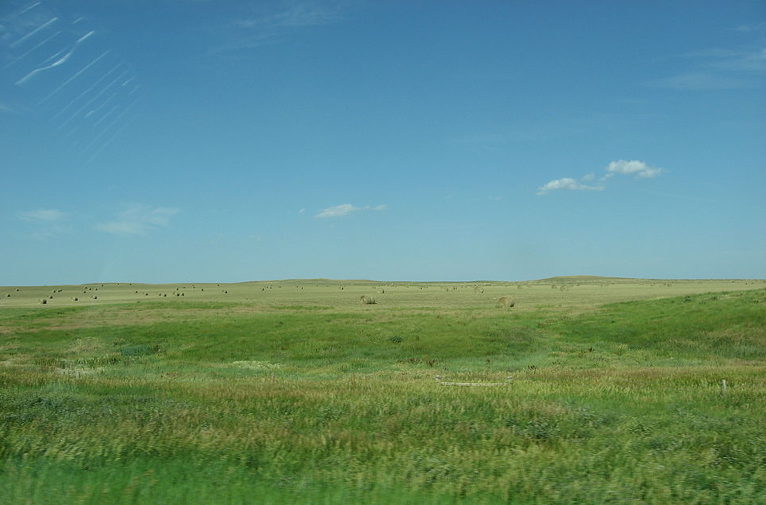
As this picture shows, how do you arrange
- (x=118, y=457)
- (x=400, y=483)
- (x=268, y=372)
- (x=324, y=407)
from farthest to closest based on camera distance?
(x=268, y=372)
(x=324, y=407)
(x=118, y=457)
(x=400, y=483)

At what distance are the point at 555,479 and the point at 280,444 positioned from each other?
4402 millimetres

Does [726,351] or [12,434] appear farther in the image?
[726,351]

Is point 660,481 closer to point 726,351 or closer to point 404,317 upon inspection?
point 726,351

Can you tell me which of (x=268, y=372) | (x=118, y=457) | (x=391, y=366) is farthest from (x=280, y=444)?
(x=391, y=366)

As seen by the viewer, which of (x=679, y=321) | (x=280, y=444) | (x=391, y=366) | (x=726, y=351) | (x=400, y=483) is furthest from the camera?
(x=679, y=321)

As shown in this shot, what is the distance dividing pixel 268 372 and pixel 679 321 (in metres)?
26.6

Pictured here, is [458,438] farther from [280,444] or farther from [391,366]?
[391,366]

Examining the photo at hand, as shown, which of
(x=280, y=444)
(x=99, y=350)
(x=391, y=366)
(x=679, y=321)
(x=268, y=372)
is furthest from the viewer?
(x=679, y=321)

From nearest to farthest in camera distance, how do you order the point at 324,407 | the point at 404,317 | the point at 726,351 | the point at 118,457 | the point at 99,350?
1. the point at 118,457
2. the point at 324,407
3. the point at 726,351
4. the point at 99,350
5. the point at 404,317

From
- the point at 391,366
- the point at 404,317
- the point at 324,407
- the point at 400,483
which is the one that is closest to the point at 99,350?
the point at 391,366

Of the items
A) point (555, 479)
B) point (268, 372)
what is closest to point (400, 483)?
point (555, 479)

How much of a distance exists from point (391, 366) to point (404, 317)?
1890 cm

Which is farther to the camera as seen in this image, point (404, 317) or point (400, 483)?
point (404, 317)

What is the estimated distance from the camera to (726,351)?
32.9m
